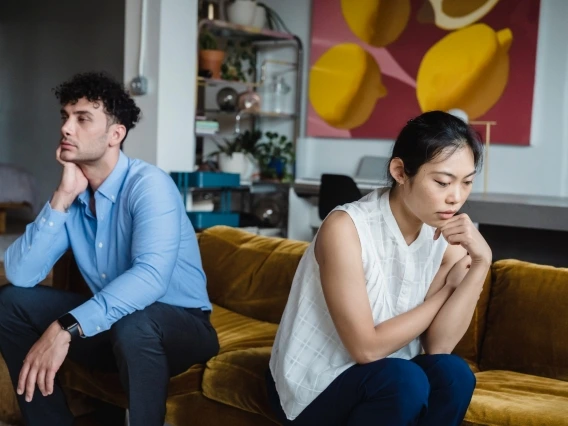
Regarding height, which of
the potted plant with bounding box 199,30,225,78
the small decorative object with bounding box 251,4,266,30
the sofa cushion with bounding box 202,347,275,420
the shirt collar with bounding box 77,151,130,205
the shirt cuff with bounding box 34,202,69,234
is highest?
the small decorative object with bounding box 251,4,266,30

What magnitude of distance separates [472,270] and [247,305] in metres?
1.09

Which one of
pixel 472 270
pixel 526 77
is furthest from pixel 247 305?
pixel 526 77

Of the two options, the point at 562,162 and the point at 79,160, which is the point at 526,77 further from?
the point at 79,160

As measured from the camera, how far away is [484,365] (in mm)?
2189

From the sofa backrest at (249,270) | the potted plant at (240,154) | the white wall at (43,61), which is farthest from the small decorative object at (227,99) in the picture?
the sofa backrest at (249,270)

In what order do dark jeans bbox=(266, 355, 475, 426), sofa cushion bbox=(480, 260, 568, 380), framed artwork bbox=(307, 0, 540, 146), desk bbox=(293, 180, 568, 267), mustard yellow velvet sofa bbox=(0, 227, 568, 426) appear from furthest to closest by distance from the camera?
framed artwork bbox=(307, 0, 540, 146), desk bbox=(293, 180, 568, 267), sofa cushion bbox=(480, 260, 568, 380), mustard yellow velvet sofa bbox=(0, 227, 568, 426), dark jeans bbox=(266, 355, 475, 426)

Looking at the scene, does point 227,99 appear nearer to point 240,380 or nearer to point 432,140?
point 240,380

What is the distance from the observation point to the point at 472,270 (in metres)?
1.68

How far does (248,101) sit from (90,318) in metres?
3.33

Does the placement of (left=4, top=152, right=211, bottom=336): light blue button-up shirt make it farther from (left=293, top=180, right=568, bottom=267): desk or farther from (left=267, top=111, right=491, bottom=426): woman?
(left=293, top=180, right=568, bottom=267): desk

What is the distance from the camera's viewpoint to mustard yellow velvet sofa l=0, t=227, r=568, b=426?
183cm

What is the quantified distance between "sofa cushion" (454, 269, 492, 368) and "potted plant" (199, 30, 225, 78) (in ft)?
9.50

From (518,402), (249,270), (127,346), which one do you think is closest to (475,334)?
(518,402)

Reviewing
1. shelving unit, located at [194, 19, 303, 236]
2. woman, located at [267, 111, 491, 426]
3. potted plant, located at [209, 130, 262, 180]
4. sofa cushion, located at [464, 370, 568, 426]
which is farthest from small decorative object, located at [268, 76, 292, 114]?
woman, located at [267, 111, 491, 426]
